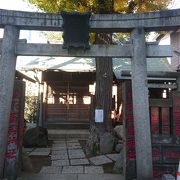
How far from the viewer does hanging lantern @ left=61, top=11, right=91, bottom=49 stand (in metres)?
7.76

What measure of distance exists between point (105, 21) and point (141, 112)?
2293 mm

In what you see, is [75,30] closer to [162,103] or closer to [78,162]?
[162,103]

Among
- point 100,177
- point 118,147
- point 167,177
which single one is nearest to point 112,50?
point 167,177

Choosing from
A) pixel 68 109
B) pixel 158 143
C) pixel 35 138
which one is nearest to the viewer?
pixel 158 143

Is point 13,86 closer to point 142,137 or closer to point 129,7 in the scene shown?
point 142,137

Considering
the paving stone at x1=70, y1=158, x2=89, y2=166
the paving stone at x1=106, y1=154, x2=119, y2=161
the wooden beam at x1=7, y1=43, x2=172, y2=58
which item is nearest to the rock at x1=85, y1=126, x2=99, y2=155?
the paving stone at x1=106, y1=154, x2=119, y2=161

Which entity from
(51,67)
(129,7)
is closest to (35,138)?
(51,67)

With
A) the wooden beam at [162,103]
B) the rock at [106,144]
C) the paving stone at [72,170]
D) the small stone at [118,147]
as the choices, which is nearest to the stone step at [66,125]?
the rock at [106,144]

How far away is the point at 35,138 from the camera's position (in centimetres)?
1362

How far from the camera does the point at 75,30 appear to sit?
7867mm

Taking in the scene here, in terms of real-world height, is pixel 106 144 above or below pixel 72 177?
above

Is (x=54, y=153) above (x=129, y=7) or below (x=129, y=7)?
below

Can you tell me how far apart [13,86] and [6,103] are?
51 centimetres

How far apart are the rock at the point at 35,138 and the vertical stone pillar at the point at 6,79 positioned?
5.61 metres
